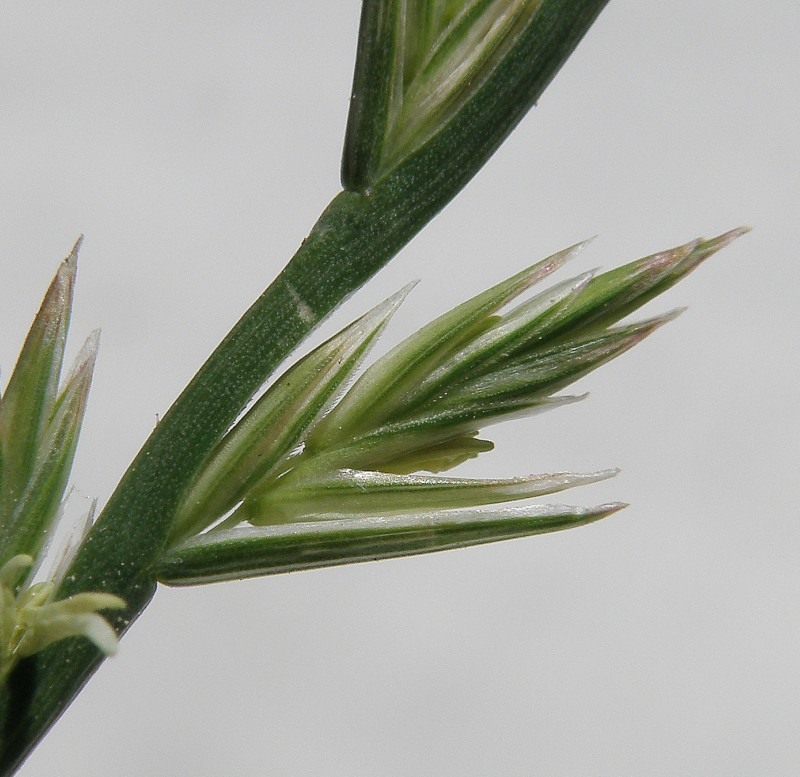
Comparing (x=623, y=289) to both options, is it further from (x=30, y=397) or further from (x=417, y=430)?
(x=30, y=397)

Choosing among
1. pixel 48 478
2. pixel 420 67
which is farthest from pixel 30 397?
pixel 420 67

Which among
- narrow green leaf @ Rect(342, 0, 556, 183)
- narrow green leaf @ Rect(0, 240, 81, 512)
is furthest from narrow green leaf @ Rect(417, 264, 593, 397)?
narrow green leaf @ Rect(0, 240, 81, 512)

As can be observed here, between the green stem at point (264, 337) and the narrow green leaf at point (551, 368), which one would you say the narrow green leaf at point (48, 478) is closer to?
the green stem at point (264, 337)

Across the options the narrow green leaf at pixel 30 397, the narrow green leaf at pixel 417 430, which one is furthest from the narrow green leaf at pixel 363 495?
the narrow green leaf at pixel 30 397

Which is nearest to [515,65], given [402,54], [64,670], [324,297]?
[402,54]

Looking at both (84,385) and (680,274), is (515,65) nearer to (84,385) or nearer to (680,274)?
(680,274)

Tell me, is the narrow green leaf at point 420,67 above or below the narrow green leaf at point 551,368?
above
